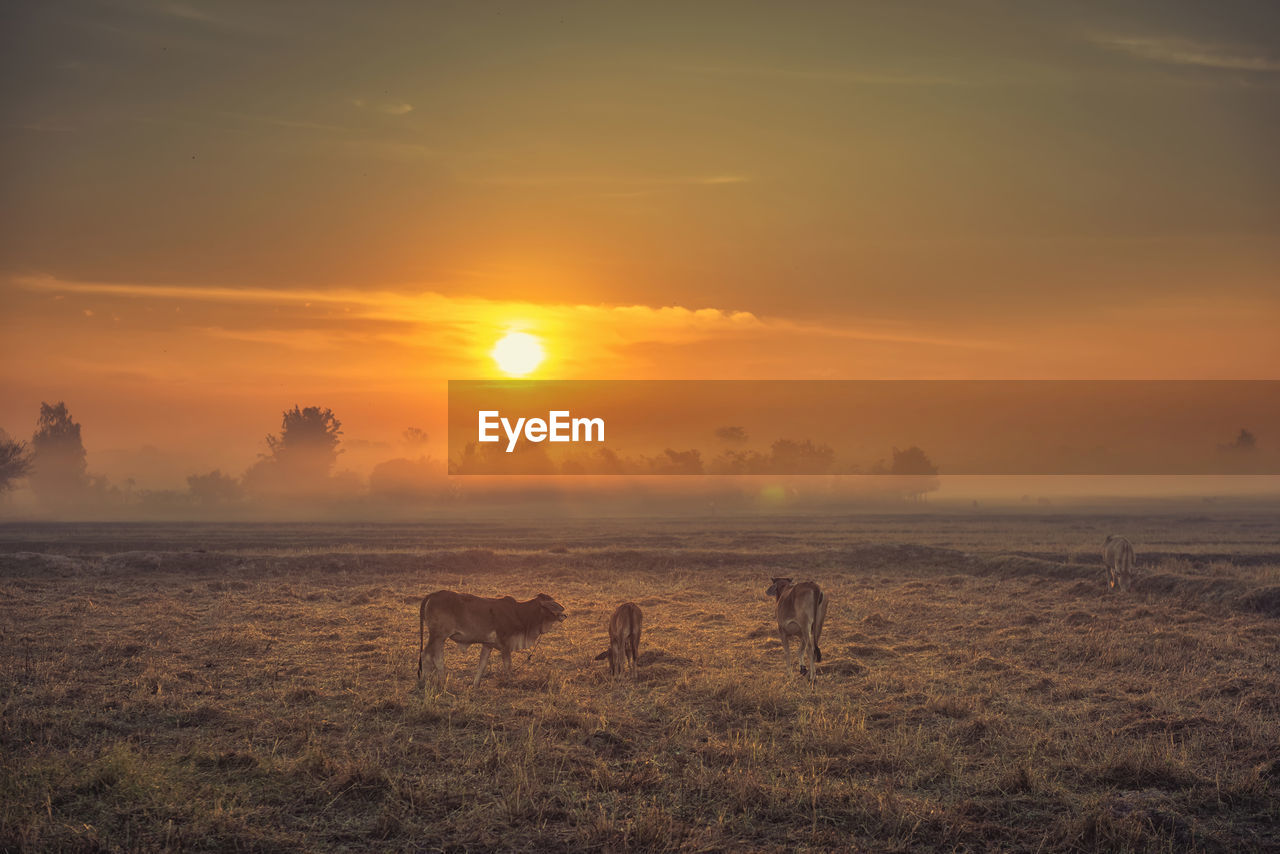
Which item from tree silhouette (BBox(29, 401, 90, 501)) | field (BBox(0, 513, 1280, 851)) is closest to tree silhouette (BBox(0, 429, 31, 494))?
tree silhouette (BBox(29, 401, 90, 501))

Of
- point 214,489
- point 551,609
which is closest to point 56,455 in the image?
point 214,489

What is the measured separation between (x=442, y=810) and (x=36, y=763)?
180 inches

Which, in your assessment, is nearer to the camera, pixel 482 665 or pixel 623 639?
pixel 482 665

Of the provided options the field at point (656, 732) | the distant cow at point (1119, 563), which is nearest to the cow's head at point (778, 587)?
the field at point (656, 732)

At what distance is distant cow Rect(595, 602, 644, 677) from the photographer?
15445mm

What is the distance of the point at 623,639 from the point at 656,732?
13.0 feet

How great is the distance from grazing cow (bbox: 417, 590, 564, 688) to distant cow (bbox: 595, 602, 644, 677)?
1142 mm

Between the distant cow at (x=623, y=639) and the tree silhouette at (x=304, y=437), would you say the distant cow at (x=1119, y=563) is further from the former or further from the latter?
the tree silhouette at (x=304, y=437)

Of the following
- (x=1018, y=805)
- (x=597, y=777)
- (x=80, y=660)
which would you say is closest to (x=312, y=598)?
(x=80, y=660)

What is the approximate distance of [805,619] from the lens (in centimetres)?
1526

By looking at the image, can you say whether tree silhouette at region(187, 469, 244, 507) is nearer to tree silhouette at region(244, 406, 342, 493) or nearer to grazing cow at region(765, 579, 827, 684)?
tree silhouette at region(244, 406, 342, 493)

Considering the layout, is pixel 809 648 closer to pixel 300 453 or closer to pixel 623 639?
pixel 623 639

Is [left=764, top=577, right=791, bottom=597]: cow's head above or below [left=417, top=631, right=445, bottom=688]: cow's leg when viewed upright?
above

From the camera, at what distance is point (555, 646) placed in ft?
60.9
